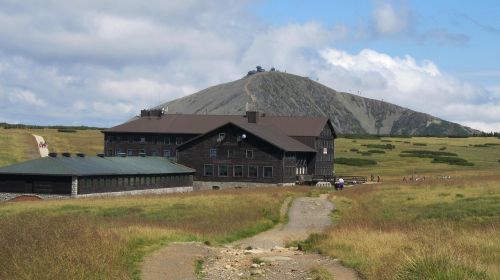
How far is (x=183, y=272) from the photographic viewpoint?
20688 mm

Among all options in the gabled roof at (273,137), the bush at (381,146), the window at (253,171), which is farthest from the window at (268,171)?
the bush at (381,146)

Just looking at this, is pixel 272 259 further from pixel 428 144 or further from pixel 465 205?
pixel 428 144

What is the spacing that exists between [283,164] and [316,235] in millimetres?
50758

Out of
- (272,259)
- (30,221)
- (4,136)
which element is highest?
(4,136)

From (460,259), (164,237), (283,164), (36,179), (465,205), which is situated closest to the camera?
(460,259)

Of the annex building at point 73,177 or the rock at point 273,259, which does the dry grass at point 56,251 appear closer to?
the rock at point 273,259

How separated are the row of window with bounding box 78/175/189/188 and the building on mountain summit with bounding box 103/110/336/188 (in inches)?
153

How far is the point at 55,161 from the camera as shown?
65500 mm

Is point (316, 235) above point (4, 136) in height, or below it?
below

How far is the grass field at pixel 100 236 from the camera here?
1591 cm

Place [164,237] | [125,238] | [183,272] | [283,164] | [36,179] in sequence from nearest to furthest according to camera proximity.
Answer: [183,272] < [125,238] < [164,237] < [36,179] < [283,164]

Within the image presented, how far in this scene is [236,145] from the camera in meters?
81.8

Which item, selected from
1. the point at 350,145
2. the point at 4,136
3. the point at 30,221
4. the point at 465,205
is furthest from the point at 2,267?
the point at 350,145

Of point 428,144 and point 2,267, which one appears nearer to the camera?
point 2,267
